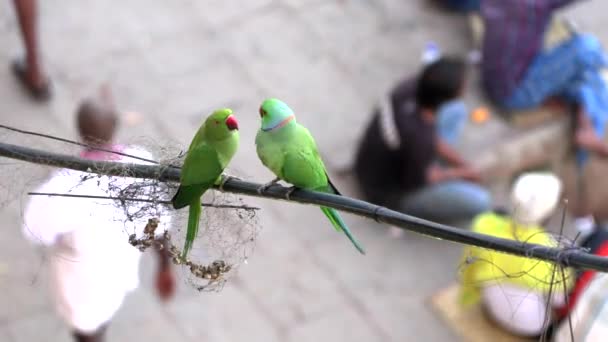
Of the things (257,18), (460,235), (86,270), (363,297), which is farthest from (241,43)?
(460,235)

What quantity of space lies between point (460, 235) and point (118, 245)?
1.73 m

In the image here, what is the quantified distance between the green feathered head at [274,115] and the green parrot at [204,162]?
74 mm

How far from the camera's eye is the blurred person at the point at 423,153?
4.13 metres

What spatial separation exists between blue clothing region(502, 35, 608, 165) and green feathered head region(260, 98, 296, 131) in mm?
3161

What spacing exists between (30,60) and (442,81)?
2.11 m

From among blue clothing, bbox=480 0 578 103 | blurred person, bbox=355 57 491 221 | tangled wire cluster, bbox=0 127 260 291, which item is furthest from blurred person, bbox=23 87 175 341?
blue clothing, bbox=480 0 578 103

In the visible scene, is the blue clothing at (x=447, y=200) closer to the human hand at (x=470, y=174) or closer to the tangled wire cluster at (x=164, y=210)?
the human hand at (x=470, y=174)

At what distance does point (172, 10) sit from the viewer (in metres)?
5.44

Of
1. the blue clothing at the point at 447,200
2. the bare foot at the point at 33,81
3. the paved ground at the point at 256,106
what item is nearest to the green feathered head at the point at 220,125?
the paved ground at the point at 256,106

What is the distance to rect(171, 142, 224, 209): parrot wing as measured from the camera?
1.82 meters

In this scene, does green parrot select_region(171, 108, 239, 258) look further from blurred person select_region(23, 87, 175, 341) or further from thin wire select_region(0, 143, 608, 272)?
Result: blurred person select_region(23, 87, 175, 341)

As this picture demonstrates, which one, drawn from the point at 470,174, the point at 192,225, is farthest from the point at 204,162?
the point at 470,174

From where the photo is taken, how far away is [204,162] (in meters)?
1.83

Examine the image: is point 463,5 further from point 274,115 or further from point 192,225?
point 192,225
